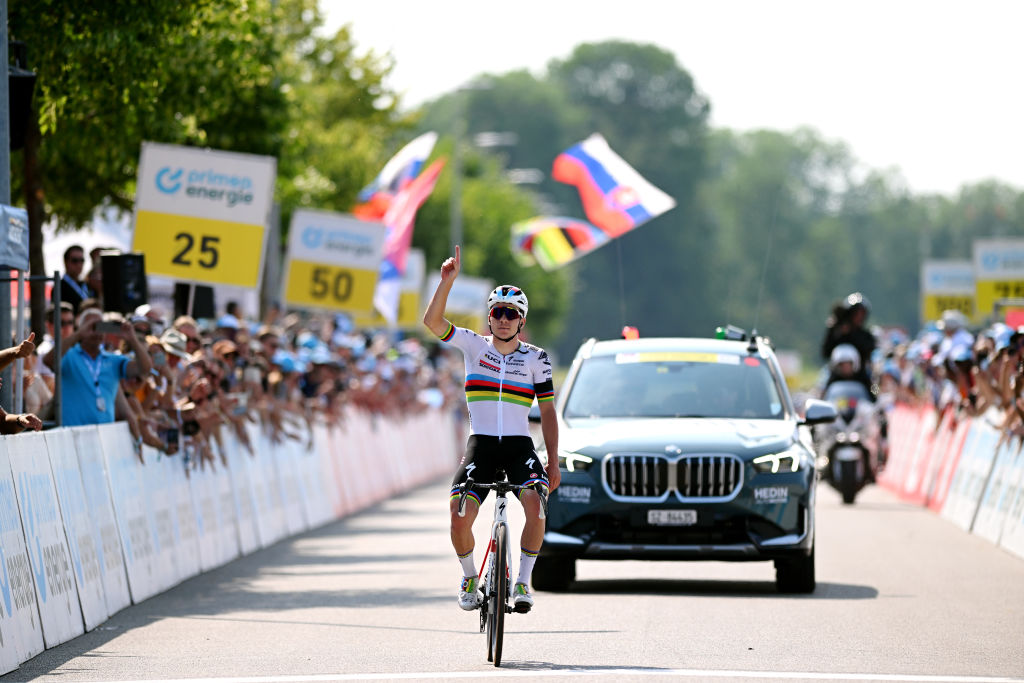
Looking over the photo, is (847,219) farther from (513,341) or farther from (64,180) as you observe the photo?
(513,341)

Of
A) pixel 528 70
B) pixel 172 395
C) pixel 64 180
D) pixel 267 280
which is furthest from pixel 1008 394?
pixel 528 70

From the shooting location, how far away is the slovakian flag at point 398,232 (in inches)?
1403

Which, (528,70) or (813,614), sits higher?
(528,70)

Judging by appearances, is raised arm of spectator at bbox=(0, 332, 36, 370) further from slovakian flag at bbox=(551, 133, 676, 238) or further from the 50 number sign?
the 50 number sign

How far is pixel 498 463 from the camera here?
1220 centimetres

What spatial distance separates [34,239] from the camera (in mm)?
20125

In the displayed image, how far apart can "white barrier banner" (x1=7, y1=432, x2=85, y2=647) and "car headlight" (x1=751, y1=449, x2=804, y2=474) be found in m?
4.62

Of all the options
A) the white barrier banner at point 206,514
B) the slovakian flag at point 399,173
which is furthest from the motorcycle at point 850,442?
the white barrier banner at point 206,514

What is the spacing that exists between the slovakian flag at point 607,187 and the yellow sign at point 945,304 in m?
23.2

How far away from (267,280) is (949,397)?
35.9 ft

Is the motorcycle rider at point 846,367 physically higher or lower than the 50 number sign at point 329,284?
lower

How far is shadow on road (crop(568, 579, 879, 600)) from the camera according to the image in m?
15.9

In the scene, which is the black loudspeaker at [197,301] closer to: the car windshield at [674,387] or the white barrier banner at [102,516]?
the car windshield at [674,387]

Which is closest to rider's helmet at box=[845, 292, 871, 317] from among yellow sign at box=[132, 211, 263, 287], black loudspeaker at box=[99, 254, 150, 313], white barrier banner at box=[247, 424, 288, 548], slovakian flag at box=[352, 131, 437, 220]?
white barrier banner at box=[247, 424, 288, 548]
